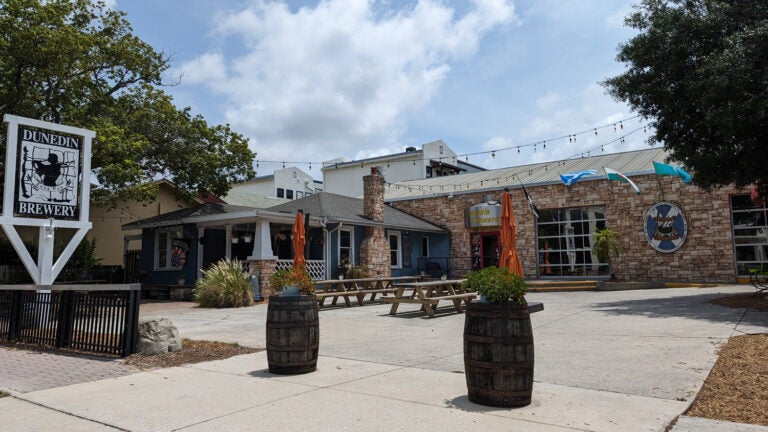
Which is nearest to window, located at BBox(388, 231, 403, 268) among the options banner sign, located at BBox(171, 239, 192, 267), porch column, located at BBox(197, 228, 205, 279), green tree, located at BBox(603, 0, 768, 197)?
porch column, located at BBox(197, 228, 205, 279)

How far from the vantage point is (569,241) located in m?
21.4

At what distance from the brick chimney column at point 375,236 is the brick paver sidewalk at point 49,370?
13011 mm

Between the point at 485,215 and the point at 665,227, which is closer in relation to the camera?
the point at 665,227

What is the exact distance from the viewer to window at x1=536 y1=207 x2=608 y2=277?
68.5 feet

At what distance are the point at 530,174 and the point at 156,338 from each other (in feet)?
65.4

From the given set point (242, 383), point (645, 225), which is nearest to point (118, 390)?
point (242, 383)

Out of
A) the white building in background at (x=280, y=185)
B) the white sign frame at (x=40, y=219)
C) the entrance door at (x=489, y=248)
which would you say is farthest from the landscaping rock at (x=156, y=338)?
the white building in background at (x=280, y=185)

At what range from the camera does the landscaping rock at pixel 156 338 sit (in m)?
7.39

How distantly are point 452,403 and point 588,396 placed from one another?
127 cm

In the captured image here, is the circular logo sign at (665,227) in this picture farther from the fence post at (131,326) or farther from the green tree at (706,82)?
the fence post at (131,326)

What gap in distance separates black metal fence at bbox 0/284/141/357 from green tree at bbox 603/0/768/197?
1131cm

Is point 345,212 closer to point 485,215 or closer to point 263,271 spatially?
point 263,271

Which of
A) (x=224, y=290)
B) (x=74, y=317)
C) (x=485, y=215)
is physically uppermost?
(x=485, y=215)

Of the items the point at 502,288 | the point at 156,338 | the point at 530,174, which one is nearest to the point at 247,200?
the point at 530,174
